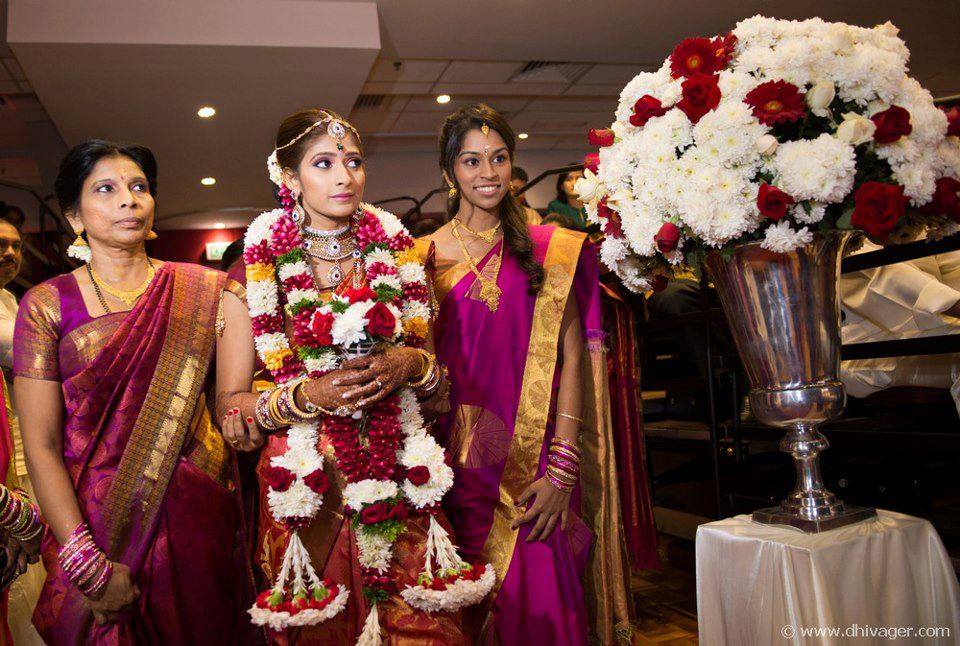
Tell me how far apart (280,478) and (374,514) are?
0.23m

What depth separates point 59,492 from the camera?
2.00 metres

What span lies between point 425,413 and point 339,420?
278 millimetres

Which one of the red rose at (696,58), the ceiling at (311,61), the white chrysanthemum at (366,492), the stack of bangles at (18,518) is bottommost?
the stack of bangles at (18,518)

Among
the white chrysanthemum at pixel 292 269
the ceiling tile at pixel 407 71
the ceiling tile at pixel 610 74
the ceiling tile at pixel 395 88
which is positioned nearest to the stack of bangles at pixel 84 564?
the white chrysanthemum at pixel 292 269

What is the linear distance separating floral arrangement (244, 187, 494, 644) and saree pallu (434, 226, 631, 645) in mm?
323

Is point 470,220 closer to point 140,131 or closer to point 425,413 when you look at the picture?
point 425,413

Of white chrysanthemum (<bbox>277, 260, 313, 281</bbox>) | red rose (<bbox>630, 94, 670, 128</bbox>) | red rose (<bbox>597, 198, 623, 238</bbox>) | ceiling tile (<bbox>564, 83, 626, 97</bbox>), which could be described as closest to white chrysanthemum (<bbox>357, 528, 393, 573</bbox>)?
white chrysanthemum (<bbox>277, 260, 313, 281</bbox>)

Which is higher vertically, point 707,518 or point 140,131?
point 140,131

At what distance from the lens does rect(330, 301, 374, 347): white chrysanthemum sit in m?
1.68

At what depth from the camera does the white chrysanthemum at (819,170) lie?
1329mm

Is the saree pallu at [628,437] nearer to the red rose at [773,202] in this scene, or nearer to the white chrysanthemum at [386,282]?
the white chrysanthemum at [386,282]

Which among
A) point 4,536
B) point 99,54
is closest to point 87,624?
point 4,536

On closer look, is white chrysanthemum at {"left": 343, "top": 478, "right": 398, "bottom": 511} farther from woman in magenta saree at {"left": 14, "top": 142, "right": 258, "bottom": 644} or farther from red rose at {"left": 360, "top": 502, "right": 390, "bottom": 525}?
woman in magenta saree at {"left": 14, "top": 142, "right": 258, "bottom": 644}

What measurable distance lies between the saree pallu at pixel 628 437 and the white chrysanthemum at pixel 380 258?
4.42 feet
